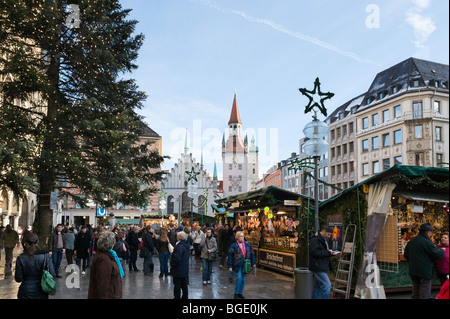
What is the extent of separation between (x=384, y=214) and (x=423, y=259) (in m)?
2.24

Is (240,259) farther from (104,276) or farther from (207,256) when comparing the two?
(104,276)

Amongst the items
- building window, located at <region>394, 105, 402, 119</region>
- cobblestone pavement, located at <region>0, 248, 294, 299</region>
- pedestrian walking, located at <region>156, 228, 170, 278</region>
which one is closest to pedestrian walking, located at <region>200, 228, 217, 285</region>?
cobblestone pavement, located at <region>0, 248, 294, 299</region>

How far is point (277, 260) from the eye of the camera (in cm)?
1515

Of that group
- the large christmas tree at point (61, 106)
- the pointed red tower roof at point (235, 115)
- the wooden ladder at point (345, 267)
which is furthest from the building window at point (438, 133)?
the pointed red tower roof at point (235, 115)

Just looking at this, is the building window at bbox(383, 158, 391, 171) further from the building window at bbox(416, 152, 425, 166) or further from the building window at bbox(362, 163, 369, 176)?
the building window at bbox(416, 152, 425, 166)

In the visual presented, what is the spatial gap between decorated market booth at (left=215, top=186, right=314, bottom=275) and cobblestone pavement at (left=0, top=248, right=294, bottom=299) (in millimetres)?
839

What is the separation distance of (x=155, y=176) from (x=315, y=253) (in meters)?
11.8

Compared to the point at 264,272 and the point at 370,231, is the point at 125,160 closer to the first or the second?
the point at 264,272

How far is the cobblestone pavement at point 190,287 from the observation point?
10430 millimetres

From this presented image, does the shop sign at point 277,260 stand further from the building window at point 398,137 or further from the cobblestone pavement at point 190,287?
the building window at point 398,137

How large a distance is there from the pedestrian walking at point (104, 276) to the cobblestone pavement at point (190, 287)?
16.7 feet

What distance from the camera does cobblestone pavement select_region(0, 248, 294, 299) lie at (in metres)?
10.4

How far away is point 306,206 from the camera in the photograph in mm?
13383
